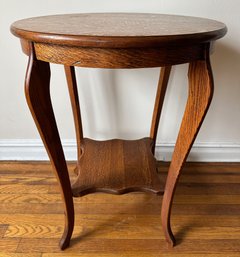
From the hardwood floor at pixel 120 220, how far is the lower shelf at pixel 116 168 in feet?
0.55

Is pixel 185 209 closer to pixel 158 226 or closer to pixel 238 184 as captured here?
pixel 158 226

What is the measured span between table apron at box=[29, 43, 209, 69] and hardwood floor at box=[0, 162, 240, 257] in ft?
2.04

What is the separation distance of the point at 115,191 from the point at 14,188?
0.52m

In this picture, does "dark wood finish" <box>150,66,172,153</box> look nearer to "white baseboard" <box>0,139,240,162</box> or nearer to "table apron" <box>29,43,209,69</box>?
"white baseboard" <box>0,139,240,162</box>

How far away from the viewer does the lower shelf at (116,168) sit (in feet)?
3.07

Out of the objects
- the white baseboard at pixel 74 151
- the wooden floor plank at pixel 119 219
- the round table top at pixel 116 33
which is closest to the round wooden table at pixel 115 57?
the round table top at pixel 116 33

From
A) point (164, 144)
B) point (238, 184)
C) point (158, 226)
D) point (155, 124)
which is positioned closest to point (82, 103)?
point (155, 124)

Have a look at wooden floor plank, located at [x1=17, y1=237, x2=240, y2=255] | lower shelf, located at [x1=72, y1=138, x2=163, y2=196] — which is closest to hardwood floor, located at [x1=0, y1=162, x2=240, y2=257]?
wooden floor plank, located at [x1=17, y1=237, x2=240, y2=255]

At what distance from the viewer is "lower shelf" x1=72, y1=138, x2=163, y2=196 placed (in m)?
0.94

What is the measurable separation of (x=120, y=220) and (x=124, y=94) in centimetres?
52

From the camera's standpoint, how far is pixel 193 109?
72cm

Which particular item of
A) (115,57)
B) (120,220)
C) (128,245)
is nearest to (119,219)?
(120,220)

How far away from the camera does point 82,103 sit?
125 centimetres

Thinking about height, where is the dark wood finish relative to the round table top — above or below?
below
